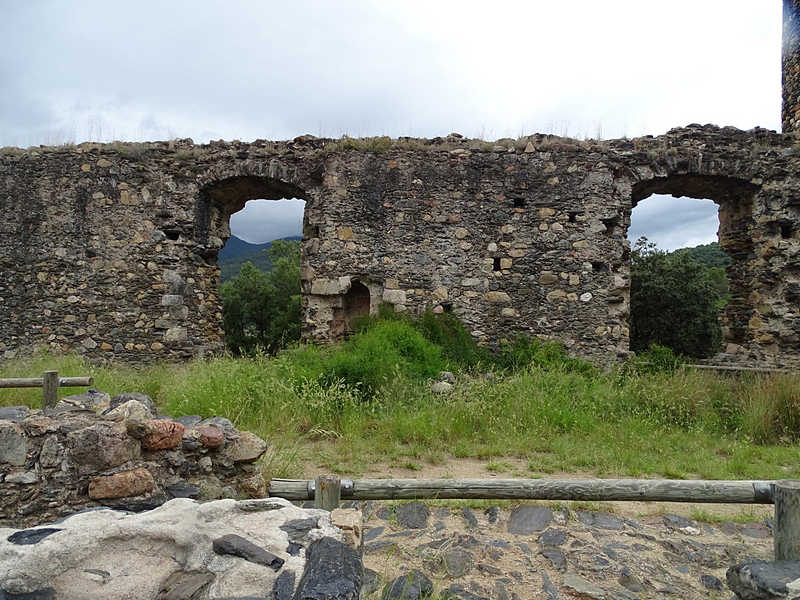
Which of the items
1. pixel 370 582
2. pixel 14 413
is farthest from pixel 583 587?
pixel 14 413

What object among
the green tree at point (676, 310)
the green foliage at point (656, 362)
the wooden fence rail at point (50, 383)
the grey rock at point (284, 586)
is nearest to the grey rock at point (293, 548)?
the grey rock at point (284, 586)

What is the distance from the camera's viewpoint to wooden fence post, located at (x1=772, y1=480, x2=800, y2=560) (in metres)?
2.45

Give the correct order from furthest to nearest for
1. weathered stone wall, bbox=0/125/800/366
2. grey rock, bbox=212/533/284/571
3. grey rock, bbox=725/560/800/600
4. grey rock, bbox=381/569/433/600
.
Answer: weathered stone wall, bbox=0/125/800/366 < grey rock, bbox=381/569/433/600 < grey rock, bbox=725/560/800/600 < grey rock, bbox=212/533/284/571

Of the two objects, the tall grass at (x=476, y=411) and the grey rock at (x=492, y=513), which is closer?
the grey rock at (x=492, y=513)

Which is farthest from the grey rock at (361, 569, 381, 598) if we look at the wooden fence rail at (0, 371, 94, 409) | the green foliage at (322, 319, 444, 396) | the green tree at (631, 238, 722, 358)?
the green tree at (631, 238, 722, 358)

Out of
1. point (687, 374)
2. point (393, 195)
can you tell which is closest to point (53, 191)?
point (393, 195)

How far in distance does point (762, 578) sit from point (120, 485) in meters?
3.16

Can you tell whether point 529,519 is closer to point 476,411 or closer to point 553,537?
point 553,537

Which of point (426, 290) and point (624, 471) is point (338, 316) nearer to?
point (426, 290)

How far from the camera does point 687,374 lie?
7.20m

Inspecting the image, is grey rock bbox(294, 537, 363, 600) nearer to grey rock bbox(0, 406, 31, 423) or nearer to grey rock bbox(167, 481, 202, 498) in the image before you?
grey rock bbox(167, 481, 202, 498)

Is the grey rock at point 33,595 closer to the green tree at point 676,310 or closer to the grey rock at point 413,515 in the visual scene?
the grey rock at point 413,515

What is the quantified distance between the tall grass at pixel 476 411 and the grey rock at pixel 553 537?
3.13ft

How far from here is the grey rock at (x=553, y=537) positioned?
3.20 m
